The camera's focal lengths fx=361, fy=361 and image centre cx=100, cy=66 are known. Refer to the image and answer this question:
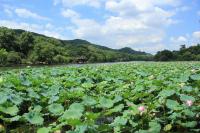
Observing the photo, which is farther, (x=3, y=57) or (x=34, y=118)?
(x=3, y=57)

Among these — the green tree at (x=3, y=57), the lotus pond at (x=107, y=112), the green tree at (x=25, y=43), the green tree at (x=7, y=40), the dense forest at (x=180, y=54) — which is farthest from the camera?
the green tree at (x=25, y=43)

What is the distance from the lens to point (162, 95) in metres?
5.82

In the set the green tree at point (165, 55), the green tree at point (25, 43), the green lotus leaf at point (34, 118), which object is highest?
the green tree at point (25, 43)

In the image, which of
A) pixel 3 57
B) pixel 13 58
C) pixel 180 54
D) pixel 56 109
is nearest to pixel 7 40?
pixel 13 58

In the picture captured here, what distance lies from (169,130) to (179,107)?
36 centimetres

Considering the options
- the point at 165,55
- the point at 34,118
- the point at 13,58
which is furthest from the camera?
the point at 165,55

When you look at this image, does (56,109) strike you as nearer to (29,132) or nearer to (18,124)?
Answer: (29,132)

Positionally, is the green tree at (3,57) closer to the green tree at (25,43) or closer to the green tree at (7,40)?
the green tree at (7,40)

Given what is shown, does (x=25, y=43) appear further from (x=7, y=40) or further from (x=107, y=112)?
(x=107, y=112)

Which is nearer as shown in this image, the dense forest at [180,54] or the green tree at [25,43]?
the dense forest at [180,54]

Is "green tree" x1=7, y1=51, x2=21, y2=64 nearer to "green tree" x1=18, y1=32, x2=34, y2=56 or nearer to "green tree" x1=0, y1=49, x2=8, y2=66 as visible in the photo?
"green tree" x1=0, y1=49, x2=8, y2=66

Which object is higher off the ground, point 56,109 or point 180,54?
point 180,54

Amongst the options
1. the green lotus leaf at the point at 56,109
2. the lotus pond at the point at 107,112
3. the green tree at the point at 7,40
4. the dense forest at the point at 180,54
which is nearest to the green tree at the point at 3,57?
the green tree at the point at 7,40

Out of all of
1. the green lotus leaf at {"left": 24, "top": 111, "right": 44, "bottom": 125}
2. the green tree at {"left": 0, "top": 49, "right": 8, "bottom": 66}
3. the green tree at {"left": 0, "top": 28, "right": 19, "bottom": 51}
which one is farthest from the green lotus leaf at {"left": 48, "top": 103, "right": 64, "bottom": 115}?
the green tree at {"left": 0, "top": 28, "right": 19, "bottom": 51}
